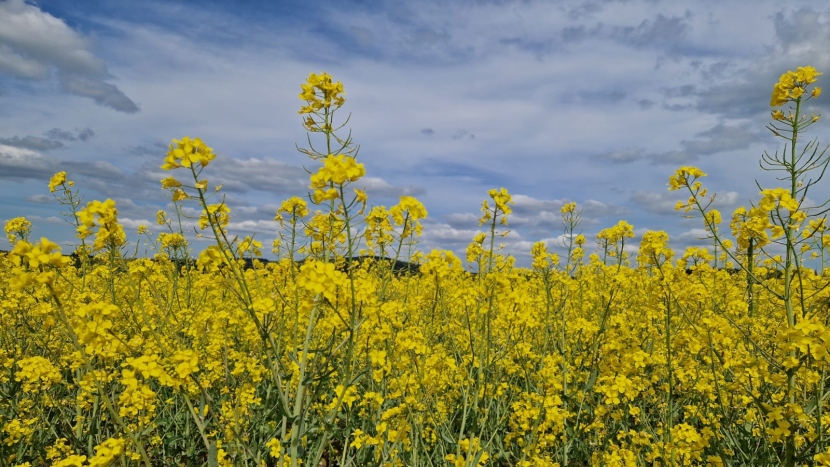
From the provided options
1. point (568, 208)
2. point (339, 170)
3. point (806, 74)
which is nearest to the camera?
point (339, 170)

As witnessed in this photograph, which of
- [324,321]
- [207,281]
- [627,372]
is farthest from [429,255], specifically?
[627,372]

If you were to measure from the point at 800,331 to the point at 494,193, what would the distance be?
69.9 inches

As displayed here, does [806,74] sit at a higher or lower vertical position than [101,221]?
higher

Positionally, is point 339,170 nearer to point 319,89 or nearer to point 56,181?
point 319,89

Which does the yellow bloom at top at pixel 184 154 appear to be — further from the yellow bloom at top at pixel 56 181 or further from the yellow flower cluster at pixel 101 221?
the yellow bloom at top at pixel 56 181

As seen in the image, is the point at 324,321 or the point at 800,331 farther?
the point at 324,321

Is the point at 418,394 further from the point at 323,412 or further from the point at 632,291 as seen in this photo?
the point at 632,291

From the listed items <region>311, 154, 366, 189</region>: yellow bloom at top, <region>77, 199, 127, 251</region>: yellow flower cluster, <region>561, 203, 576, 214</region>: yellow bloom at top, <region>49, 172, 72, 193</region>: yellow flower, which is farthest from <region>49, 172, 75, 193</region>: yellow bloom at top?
<region>561, 203, 576, 214</region>: yellow bloom at top

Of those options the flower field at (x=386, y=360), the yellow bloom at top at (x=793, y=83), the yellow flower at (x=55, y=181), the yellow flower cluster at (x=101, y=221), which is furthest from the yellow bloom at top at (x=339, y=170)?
the yellow flower at (x=55, y=181)

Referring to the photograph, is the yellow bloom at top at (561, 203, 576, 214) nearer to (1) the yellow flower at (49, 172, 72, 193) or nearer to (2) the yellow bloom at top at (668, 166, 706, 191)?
(2) the yellow bloom at top at (668, 166, 706, 191)

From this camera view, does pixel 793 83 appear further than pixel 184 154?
Yes

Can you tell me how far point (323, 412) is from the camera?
11.8 feet

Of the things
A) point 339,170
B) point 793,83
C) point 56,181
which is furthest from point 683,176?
point 56,181

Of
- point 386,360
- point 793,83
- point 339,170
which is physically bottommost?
point 386,360
